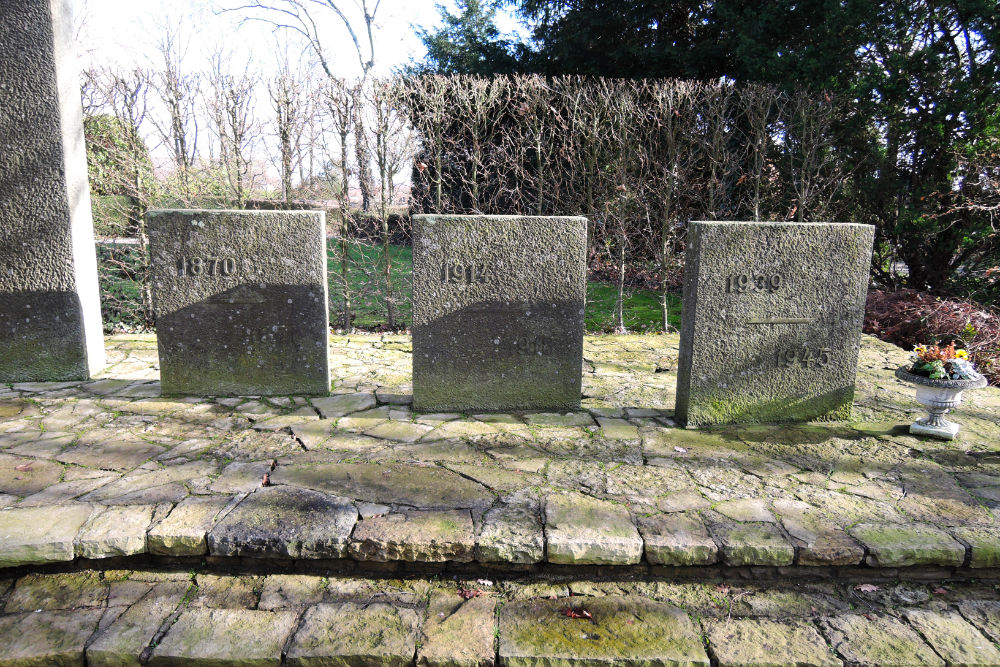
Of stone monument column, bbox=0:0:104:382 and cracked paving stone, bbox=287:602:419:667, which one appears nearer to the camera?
cracked paving stone, bbox=287:602:419:667

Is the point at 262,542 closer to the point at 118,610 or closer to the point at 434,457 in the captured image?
the point at 118,610

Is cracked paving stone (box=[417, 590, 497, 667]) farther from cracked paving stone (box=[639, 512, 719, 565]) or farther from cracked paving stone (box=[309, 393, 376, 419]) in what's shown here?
cracked paving stone (box=[309, 393, 376, 419])

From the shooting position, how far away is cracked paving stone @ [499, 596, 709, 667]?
2354mm

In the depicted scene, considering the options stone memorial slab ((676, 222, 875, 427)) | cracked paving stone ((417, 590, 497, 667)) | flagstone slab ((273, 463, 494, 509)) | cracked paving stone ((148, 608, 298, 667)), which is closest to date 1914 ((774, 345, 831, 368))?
stone memorial slab ((676, 222, 875, 427))

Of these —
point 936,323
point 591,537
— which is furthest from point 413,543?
point 936,323

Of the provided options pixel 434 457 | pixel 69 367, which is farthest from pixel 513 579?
pixel 69 367

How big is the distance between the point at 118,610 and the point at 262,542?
1.99ft

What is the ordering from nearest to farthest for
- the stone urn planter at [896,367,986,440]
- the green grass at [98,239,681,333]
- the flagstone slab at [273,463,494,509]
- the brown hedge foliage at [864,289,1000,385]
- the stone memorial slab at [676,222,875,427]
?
the flagstone slab at [273,463,494,509] < the stone urn planter at [896,367,986,440] < the stone memorial slab at [676,222,875,427] < the brown hedge foliage at [864,289,1000,385] < the green grass at [98,239,681,333]

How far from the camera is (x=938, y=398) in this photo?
4.01m

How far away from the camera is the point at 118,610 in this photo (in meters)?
2.57

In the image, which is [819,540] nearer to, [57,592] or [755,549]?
[755,549]

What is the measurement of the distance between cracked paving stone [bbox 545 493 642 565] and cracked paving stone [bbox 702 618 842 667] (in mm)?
431

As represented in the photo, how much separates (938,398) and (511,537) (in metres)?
3.11

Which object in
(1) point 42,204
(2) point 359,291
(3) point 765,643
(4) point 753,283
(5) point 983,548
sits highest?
(1) point 42,204
